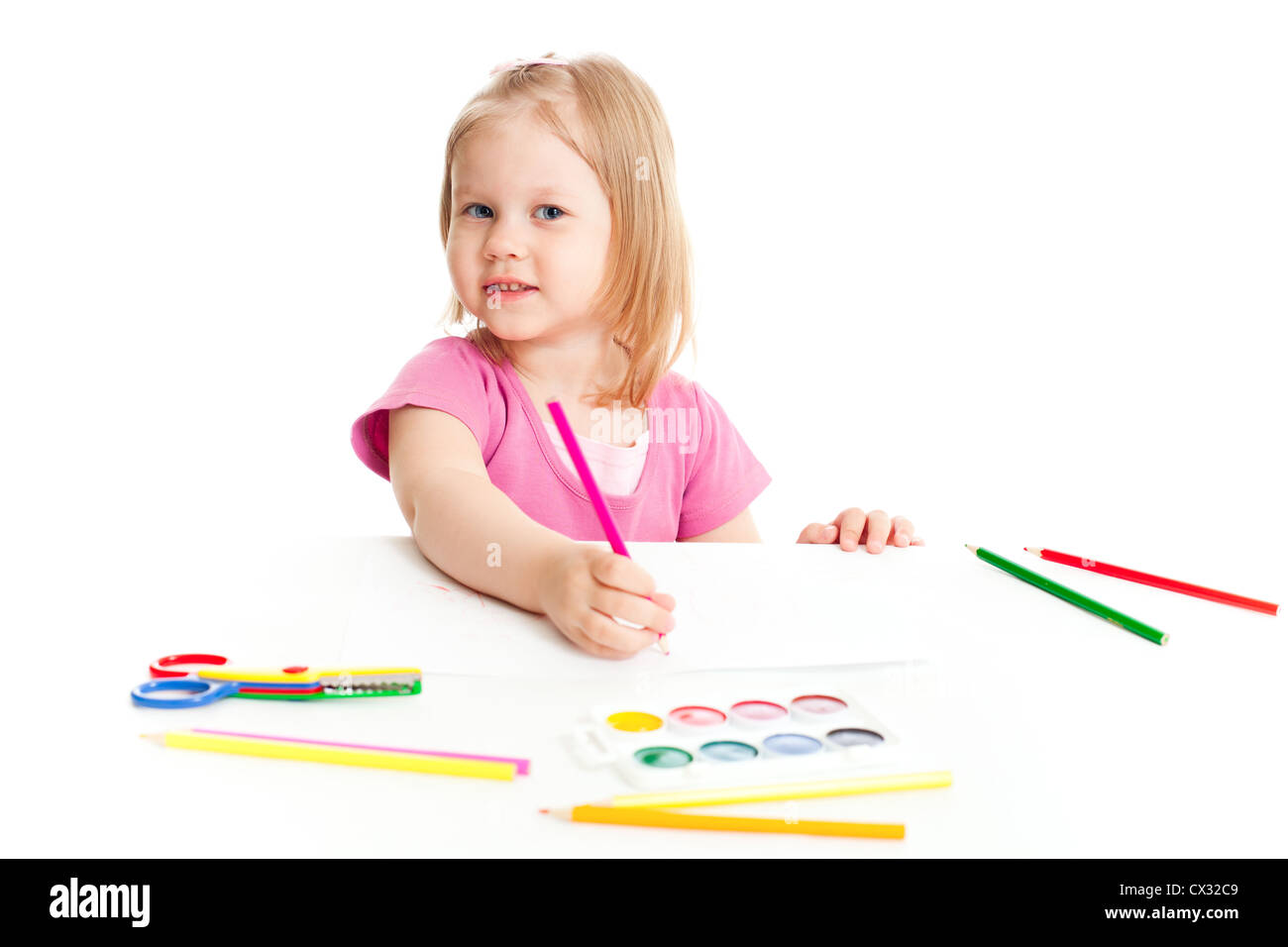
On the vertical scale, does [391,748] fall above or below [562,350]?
below

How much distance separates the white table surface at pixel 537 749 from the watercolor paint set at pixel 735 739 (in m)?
0.02

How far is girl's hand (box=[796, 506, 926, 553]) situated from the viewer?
995 mm

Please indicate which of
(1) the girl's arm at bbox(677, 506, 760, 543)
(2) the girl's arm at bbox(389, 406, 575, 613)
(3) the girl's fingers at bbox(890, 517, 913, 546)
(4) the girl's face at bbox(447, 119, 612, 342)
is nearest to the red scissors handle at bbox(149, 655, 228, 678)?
(2) the girl's arm at bbox(389, 406, 575, 613)

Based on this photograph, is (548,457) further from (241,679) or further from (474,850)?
(474,850)

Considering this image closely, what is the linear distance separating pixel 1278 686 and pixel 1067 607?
0.17m

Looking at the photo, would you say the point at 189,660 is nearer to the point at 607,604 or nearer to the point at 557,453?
the point at 607,604

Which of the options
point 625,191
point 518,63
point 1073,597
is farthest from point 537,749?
point 518,63

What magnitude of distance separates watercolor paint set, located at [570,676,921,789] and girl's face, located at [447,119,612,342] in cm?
55

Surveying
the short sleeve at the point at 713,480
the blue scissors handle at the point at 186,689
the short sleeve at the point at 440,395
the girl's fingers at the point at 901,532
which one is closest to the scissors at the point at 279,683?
the blue scissors handle at the point at 186,689

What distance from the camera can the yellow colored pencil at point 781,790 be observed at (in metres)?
0.47

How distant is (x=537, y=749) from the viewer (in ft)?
1.79

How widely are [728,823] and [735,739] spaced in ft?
0.29

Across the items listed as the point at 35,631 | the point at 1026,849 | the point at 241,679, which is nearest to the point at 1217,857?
the point at 1026,849

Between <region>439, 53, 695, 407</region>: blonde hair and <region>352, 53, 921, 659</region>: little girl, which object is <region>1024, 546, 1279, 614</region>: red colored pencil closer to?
<region>352, 53, 921, 659</region>: little girl
